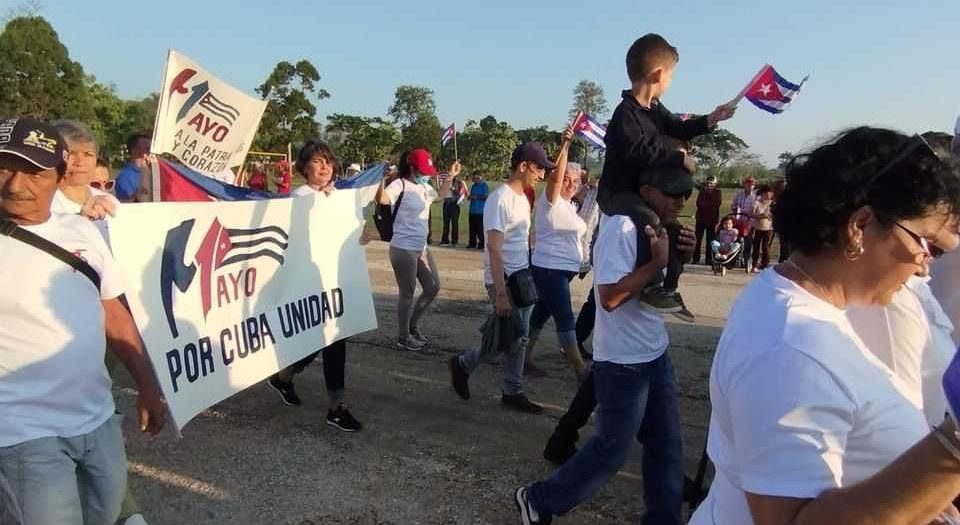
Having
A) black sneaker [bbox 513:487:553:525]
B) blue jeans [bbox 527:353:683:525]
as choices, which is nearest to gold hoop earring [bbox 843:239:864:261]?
blue jeans [bbox 527:353:683:525]

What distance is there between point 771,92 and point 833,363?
573 cm

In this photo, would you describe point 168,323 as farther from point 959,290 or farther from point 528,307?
point 959,290

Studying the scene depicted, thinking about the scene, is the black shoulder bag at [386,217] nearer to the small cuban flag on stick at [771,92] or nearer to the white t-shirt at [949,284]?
the small cuban flag on stick at [771,92]

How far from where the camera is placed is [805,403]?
1.22 m

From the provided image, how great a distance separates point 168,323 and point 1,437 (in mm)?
1390

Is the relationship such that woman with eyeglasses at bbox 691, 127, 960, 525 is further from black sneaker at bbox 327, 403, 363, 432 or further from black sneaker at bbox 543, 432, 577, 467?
black sneaker at bbox 327, 403, 363, 432

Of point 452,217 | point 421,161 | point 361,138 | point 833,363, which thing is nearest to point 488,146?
point 361,138

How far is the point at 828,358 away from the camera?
1250 mm

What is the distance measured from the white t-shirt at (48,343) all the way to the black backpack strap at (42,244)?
14 millimetres

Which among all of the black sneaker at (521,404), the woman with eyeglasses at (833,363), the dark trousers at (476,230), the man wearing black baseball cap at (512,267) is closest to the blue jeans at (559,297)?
the man wearing black baseball cap at (512,267)

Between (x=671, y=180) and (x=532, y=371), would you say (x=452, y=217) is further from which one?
(x=671, y=180)

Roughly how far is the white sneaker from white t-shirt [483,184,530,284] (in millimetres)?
1467

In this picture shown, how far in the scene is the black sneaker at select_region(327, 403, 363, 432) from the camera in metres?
4.59

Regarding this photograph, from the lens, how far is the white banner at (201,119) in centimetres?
555
